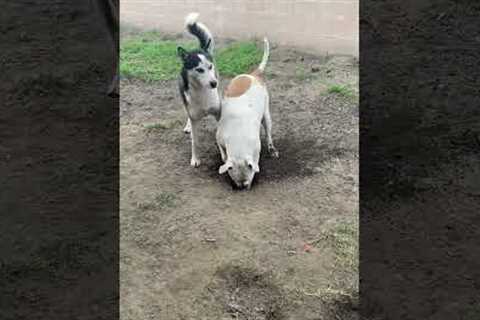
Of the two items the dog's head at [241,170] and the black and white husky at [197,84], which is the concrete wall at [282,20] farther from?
the dog's head at [241,170]

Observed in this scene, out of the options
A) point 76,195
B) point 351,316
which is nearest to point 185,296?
point 351,316

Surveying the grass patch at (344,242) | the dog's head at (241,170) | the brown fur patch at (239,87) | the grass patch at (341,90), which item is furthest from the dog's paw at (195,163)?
the grass patch at (341,90)

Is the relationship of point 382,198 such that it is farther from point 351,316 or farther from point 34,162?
point 34,162

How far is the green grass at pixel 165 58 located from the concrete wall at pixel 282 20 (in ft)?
0.90

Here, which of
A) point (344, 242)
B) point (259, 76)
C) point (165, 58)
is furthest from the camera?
point (165, 58)

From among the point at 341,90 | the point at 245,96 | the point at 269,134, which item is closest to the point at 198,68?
the point at 245,96

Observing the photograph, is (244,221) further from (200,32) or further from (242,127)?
(200,32)

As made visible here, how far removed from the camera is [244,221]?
2.94m

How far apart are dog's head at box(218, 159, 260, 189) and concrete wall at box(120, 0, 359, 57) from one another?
8.34 feet

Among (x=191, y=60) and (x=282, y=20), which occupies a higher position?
(x=191, y=60)

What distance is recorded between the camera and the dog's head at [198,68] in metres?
3.20

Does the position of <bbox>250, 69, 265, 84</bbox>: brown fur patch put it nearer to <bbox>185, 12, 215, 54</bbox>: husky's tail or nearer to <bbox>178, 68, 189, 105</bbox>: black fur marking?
<bbox>185, 12, 215, 54</bbox>: husky's tail

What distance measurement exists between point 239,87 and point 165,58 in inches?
90.4

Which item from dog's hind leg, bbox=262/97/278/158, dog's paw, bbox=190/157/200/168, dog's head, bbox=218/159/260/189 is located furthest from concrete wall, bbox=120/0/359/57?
dog's head, bbox=218/159/260/189
